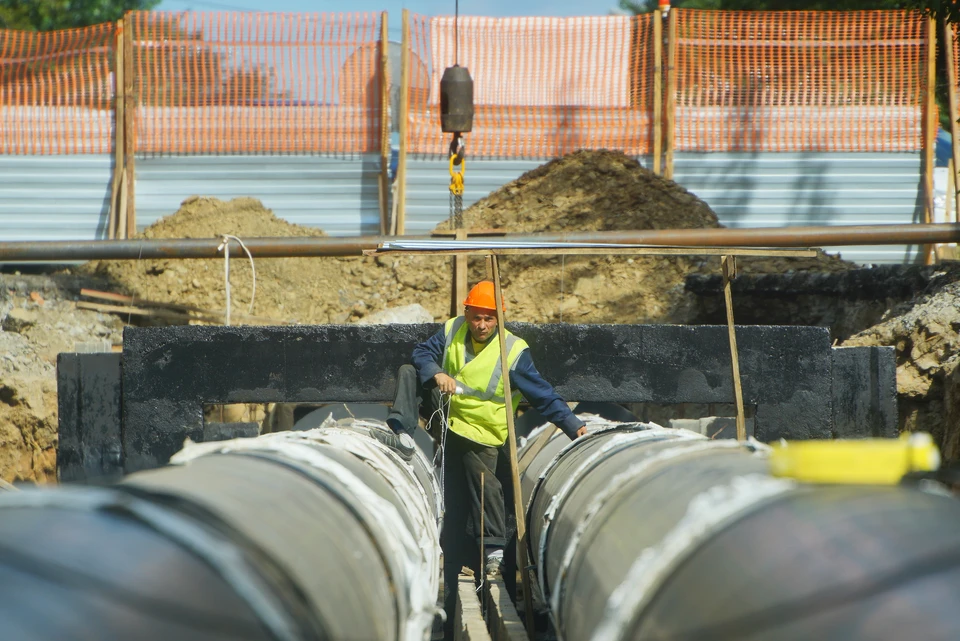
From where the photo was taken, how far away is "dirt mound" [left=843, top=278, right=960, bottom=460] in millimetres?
8125

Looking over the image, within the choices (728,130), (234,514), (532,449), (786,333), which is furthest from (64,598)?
(728,130)

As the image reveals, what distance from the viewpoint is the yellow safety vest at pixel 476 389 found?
6227mm

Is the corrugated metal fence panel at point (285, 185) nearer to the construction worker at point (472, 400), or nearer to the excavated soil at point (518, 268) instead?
the excavated soil at point (518, 268)

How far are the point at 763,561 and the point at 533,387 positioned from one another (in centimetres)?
361

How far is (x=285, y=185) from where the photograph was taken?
13516 mm

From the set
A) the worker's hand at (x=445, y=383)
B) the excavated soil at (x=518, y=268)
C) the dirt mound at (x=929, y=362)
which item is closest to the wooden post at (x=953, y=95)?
the excavated soil at (x=518, y=268)

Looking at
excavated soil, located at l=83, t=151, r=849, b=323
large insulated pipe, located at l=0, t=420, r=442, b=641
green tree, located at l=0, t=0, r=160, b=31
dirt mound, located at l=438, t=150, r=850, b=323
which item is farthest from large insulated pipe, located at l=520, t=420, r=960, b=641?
green tree, located at l=0, t=0, r=160, b=31

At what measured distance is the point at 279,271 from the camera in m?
12.8

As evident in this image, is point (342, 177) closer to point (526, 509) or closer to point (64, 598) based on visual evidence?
point (526, 509)

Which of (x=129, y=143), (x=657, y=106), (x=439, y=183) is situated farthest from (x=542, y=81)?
(x=129, y=143)

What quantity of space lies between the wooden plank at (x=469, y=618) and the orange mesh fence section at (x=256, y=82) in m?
9.09

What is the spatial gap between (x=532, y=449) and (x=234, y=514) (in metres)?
4.58

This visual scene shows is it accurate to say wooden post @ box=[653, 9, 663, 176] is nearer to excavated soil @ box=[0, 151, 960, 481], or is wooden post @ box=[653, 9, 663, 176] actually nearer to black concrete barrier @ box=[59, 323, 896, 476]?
excavated soil @ box=[0, 151, 960, 481]

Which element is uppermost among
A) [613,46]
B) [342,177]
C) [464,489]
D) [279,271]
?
[613,46]
